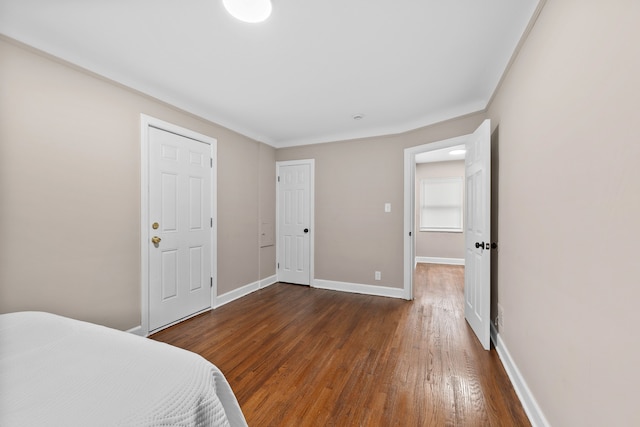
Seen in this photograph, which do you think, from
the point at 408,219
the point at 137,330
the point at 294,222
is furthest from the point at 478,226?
the point at 137,330

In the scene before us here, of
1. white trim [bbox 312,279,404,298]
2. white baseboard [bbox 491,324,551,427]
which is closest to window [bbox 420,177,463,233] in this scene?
white trim [bbox 312,279,404,298]

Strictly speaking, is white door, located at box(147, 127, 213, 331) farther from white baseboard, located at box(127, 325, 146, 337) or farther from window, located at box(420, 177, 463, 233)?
window, located at box(420, 177, 463, 233)

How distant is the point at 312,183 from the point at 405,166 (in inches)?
58.6

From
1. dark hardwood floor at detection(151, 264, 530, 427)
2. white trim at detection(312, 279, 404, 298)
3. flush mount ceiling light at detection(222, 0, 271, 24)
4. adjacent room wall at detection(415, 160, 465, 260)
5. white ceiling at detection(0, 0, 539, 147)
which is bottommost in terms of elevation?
dark hardwood floor at detection(151, 264, 530, 427)

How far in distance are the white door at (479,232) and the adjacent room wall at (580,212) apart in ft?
1.60

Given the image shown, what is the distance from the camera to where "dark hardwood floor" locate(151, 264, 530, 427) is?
1.60 meters

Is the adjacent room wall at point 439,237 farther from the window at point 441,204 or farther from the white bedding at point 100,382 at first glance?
the white bedding at point 100,382

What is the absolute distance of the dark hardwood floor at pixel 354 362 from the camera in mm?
1598

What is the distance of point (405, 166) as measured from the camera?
3648 mm

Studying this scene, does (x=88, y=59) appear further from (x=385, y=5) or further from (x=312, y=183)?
(x=312, y=183)

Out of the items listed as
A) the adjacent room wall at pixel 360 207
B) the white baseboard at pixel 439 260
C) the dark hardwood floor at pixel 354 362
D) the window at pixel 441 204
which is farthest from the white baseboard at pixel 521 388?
the window at pixel 441 204

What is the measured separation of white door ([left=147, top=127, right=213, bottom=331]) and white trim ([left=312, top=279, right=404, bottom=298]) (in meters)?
1.75

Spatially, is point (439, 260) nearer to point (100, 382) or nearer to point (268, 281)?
point (268, 281)

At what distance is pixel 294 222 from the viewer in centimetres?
445
